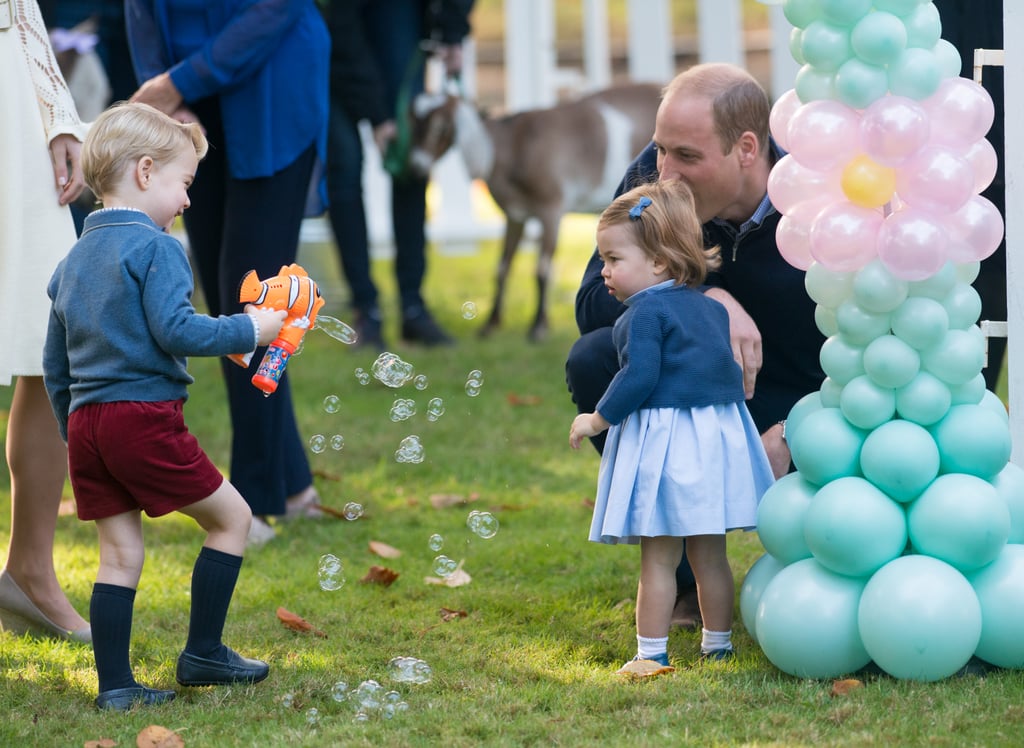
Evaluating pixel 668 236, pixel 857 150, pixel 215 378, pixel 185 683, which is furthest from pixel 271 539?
pixel 215 378

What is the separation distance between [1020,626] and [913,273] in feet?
2.36

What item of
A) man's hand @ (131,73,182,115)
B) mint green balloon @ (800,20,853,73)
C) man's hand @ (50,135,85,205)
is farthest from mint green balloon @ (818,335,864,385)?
man's hand @ (131,73,182,115)

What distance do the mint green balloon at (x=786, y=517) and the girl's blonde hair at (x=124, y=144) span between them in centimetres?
141

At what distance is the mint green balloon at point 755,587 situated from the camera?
115 inches

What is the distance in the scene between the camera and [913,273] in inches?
105

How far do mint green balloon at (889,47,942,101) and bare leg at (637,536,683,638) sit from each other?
1.04 metres

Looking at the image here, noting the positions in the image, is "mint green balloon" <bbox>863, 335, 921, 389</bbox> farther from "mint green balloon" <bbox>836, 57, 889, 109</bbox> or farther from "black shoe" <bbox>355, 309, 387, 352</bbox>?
"black shoe" <bbox>355, 309, 387, 352</bbox>

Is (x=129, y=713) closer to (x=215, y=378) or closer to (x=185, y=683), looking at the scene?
(x=185, y=683)

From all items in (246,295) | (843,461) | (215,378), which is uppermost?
(246,295)

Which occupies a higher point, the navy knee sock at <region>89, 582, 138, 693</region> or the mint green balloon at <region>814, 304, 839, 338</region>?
the mint green balloon at <region>814, 304, 839, 338</region>

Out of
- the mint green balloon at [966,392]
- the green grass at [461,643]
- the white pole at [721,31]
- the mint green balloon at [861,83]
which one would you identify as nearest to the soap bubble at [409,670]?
the green grass at [461,643]

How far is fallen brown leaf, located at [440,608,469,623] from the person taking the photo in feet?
11.0

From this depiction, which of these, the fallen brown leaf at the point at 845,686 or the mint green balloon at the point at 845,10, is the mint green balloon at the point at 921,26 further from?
the fallen brown leaf at the point at 845,686

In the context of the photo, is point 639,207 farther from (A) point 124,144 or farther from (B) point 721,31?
(B) point 721,31
